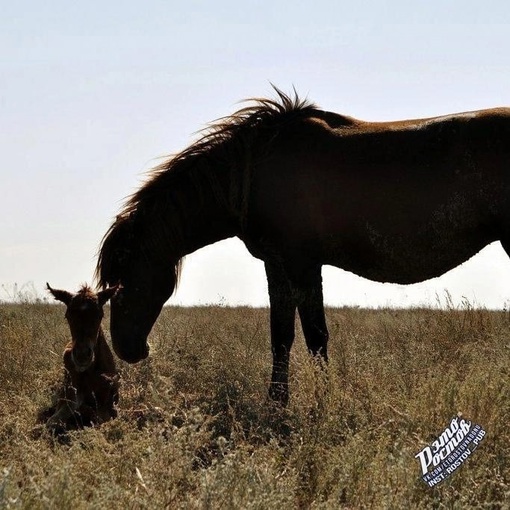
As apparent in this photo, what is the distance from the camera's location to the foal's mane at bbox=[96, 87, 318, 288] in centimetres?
759

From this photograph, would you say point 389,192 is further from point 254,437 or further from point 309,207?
point 254,437

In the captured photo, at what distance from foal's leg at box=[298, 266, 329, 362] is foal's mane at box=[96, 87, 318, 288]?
892 mm

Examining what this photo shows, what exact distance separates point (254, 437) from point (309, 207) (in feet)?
7.15

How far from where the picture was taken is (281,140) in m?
7.66

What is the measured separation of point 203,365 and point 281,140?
239cm

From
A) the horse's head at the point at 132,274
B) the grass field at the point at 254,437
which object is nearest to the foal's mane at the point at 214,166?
the horse's head at the point at 132,274

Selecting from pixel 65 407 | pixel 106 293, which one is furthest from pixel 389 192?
pixel 65 407

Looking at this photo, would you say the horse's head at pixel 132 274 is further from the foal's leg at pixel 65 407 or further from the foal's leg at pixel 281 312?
the foal's leg at pixel 281 312

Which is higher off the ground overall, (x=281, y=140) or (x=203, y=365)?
(x=281, y=140)

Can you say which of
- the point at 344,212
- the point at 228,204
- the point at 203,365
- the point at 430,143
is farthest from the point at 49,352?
the point at 430,143

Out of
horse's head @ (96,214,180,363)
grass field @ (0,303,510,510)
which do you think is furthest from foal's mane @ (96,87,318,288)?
grass field @ (0,303,510,510)

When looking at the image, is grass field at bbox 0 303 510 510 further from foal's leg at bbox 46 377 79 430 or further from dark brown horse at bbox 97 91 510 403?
dark brown horse at bbox 97 91 510 403

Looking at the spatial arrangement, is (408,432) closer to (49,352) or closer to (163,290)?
(163,290)

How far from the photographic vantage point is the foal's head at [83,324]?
21.9 ft
